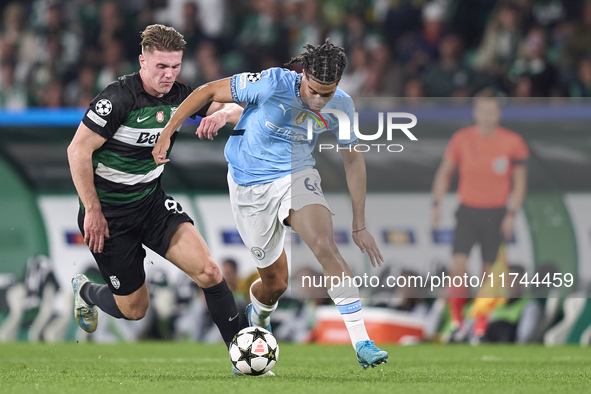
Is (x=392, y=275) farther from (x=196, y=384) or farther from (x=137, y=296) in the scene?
(x=196, y=384)

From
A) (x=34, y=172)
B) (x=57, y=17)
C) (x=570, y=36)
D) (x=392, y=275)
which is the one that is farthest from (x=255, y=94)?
(x=57, y=17)

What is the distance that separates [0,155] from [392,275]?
17.0 feet

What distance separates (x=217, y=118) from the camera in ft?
19.6

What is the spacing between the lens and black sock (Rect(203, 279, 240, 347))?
6.02 meters

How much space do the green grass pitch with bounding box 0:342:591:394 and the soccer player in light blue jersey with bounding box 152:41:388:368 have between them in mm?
692

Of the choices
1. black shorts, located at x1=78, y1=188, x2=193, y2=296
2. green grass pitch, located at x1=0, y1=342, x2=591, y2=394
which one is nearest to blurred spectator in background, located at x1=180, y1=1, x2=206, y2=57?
green grass pitch, located at x1=0, y1=342, x2=591, y2=394

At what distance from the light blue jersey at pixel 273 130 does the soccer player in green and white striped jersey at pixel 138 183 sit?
0.64 feet

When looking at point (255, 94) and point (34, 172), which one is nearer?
point (255, 94)

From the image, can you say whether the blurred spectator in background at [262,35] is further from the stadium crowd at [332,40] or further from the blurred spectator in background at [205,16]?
the blurred spectator in background at [205,16]

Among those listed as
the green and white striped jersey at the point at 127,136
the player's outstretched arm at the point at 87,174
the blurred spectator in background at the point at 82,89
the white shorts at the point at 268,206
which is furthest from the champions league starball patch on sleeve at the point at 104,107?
the blurred spectator in background at the point at 82,89

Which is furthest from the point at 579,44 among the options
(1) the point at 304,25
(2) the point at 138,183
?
(2) the point at 138,183

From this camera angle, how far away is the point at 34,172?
10758 millimetres

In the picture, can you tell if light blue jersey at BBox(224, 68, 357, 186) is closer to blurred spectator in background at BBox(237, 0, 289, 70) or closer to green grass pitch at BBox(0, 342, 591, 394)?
green grass pitch at BBox(0, 342, 591, 394)

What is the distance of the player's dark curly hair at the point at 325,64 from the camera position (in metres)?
5.73
